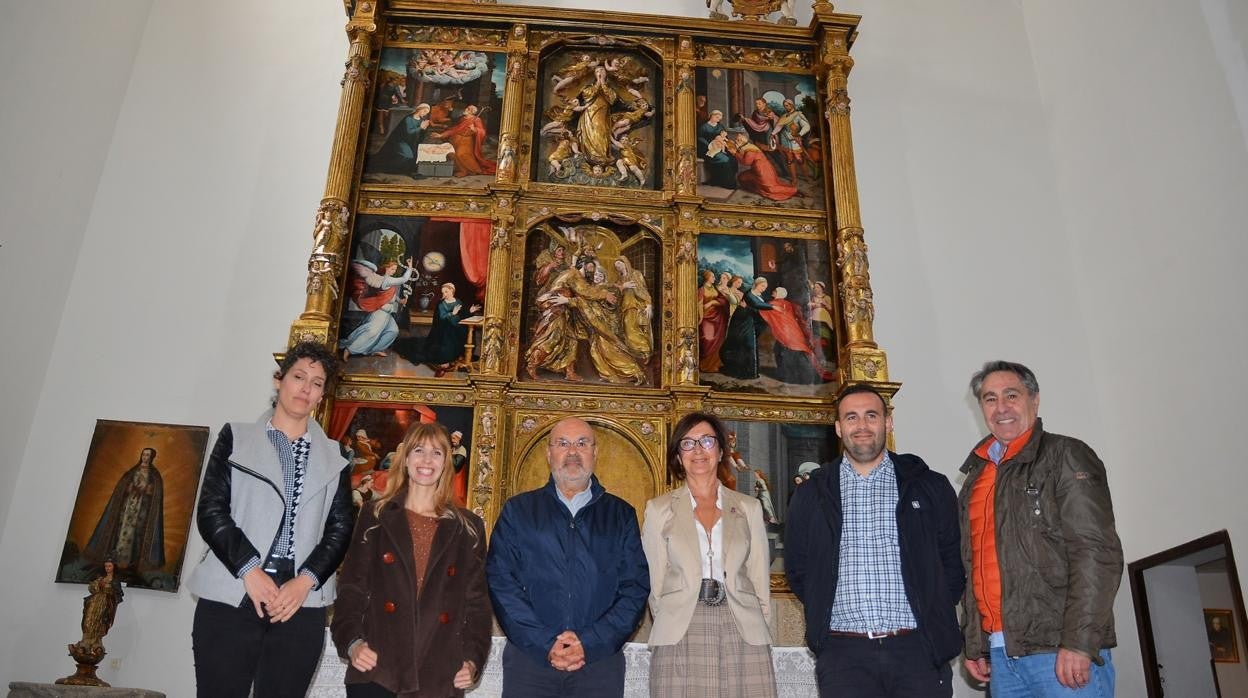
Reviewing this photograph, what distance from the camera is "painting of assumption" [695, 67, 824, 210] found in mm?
9320

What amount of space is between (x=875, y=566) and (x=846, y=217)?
536 cm

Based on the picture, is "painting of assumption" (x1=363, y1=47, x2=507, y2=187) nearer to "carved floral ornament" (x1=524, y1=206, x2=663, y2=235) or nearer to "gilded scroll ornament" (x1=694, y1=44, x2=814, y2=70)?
"carved floral ornament" (x1=524, y1=206, x2=663, y2=235)

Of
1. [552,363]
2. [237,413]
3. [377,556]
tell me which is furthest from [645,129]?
[377,556]

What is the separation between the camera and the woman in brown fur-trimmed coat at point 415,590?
12.4ft

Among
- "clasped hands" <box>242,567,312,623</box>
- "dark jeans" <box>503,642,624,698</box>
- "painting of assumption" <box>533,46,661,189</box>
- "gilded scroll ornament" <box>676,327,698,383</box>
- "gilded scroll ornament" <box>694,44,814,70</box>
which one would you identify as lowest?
"dark jeans" <box>503,642,624,698</box>

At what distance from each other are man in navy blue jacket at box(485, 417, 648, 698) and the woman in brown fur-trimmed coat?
130 mm

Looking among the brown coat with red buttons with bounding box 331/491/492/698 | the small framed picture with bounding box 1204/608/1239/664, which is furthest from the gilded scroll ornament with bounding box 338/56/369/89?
the small framed picture with bounding box 1204/608/1239/664

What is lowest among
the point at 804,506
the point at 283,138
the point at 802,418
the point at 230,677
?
the point at 230,677

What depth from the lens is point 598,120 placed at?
9.59m

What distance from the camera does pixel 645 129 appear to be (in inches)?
383

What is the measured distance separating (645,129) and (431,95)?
6.85ft

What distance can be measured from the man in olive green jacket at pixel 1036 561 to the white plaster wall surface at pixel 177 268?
631cm

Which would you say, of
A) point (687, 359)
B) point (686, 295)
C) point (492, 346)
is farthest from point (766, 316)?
point (492, 346)

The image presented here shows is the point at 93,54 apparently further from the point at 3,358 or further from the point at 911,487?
the point at 911,487
